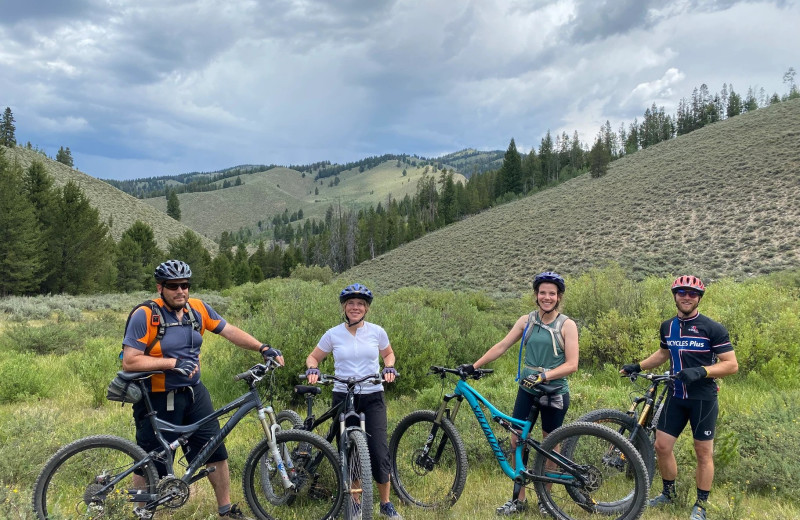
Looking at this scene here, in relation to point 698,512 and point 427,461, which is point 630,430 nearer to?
point 698,512

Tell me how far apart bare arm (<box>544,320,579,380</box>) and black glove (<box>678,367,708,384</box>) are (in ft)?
2.96

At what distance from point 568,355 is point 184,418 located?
11.3 feet

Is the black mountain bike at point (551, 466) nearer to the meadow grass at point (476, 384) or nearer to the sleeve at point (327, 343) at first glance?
the meadow grass at point (476, 384)

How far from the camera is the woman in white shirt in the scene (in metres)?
4.04

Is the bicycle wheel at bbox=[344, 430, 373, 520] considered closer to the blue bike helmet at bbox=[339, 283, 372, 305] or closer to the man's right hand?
the blue bike helmet at bbox=[339, 283, 372, 305]

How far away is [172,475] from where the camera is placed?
12.1 feet

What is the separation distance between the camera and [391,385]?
8.99 metres

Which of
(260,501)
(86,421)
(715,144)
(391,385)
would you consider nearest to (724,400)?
(391,385)

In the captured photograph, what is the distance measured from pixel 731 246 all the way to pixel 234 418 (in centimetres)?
3796

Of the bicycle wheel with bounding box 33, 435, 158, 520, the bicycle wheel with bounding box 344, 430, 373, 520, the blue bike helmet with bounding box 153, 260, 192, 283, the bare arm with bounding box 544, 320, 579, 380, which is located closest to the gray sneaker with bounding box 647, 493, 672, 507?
the bare arm with bounding box 544, 320, 579, 380

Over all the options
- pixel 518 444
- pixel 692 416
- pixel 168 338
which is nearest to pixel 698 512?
pixel 692 416

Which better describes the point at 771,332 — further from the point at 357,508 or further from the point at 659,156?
the point at 659,156

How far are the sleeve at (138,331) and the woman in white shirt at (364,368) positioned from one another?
1340 millimetres

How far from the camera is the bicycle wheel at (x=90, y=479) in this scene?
352 centimetres
